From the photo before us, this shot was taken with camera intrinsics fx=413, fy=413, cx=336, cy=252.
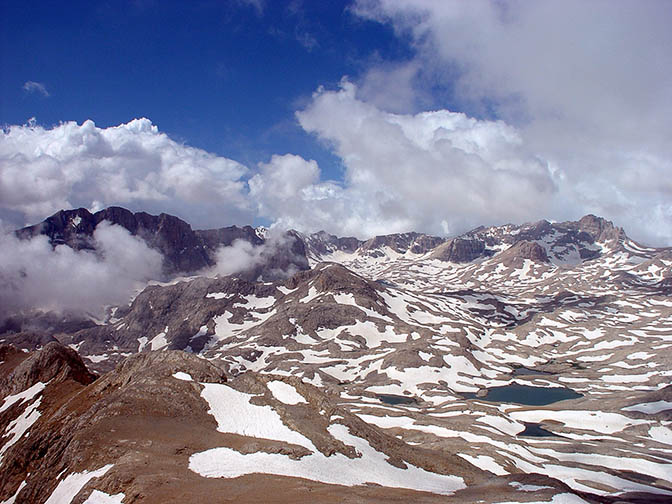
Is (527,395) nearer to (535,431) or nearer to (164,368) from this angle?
(535,431)

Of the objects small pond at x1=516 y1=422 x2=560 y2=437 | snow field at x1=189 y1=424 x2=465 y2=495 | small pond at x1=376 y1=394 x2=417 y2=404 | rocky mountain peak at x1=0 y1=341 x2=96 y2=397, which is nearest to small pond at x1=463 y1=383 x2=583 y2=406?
small pond at x1=376 y1=394 x2=417 y2=404

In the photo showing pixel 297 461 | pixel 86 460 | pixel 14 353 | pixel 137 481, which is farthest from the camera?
pixel 14 353

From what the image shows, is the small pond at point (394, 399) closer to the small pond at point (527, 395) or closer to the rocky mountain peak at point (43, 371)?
the small pond at point (527, 395)

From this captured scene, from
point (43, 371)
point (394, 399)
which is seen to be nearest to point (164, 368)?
point (43, 371)

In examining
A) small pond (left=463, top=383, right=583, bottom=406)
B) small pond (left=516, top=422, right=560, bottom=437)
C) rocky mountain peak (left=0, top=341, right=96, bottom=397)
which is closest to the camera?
rocky mountain peak (left=0, top=341, right=96, bottom=397)

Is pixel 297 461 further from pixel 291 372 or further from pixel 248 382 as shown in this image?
pixel 291 372

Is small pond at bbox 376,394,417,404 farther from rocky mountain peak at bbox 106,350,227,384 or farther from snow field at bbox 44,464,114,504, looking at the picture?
snow field at bbox 44,464,114,504

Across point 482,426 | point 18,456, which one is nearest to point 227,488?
point 18,456

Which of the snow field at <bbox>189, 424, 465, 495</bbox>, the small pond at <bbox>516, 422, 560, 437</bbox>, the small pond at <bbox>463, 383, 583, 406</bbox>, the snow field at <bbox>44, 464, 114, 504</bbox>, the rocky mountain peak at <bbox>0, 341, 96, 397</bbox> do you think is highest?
the small pond at <bbox>463, 383, 583, 406</bbox>
